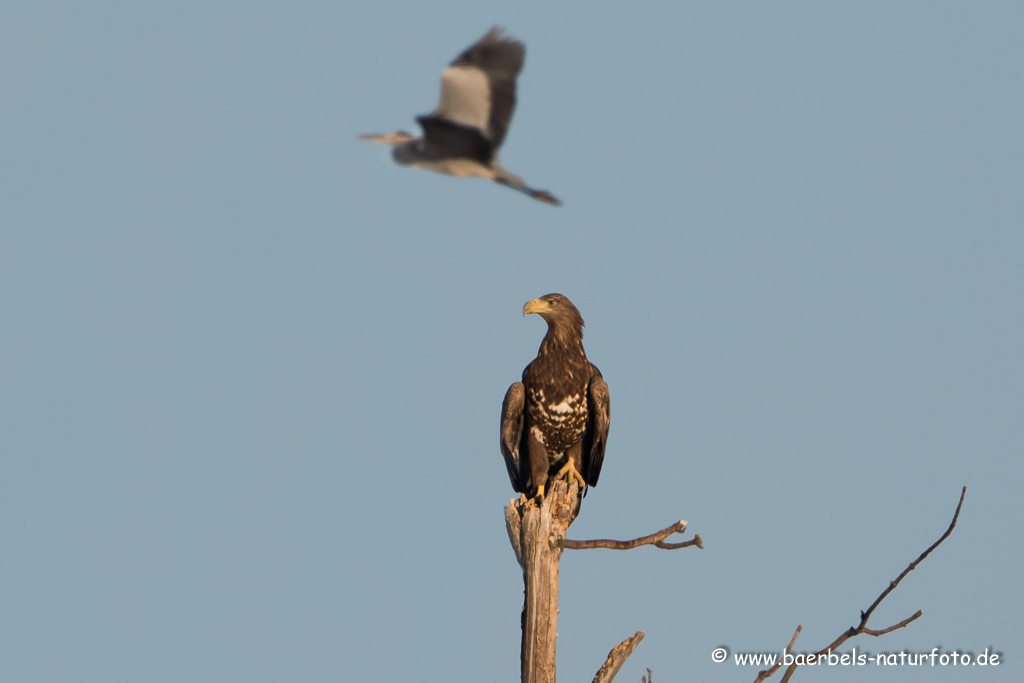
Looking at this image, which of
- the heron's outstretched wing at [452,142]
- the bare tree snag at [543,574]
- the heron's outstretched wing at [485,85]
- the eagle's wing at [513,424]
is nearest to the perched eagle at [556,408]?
the eagle's wing at [513,424]

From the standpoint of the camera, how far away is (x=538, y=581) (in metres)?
7.09

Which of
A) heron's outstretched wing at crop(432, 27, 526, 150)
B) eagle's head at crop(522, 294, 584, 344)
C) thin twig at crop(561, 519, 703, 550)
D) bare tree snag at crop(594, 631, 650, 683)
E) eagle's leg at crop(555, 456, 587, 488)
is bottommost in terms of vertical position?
bare tree snag at crop(594, 631, 650, 683)

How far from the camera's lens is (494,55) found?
373 cm

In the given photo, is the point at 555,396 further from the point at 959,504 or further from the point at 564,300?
the point at 959,504

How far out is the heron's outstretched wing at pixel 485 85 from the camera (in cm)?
333

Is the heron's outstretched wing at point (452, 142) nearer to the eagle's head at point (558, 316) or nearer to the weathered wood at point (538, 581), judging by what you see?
the weathered wood at point (538, 581)

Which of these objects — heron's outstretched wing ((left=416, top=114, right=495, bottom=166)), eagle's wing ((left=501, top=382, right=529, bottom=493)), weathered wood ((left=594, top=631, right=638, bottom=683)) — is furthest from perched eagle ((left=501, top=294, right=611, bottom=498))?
heron's outstretched wing ((left=416, top=114, right=495, bottom=166))

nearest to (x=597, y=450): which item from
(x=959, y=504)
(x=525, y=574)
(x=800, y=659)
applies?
(x=525, y=574)

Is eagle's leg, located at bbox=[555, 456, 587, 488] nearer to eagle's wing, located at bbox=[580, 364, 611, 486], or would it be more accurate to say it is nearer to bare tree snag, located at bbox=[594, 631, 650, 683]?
eagle's wing, located at bbox=[580, 364, 611, 486]

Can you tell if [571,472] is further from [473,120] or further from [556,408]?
[473,120]

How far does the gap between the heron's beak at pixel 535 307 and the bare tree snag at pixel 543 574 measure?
2.39 metres

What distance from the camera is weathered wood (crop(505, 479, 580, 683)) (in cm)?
687

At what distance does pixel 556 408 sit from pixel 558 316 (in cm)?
87

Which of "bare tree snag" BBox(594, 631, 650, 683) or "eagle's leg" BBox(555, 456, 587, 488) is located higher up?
"eagle's leg" BBox(555, 456, 587, 488)
